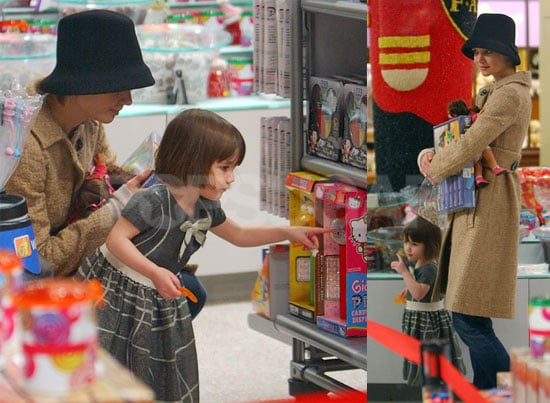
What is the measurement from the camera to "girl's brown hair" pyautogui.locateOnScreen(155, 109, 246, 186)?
Answer: 3.00 meters

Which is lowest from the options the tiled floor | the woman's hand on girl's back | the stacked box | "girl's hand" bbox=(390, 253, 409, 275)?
the tiled floor

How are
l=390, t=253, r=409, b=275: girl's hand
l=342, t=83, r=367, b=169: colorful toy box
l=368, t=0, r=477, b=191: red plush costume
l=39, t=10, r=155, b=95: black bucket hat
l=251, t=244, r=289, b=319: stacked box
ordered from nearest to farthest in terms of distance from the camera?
l=368, t=0, r=477, b=191: red plush costume → l=390, t=253, r=409, b=275: girl's hand → l=39, t=10, r=155, b=95: black bucket hat → l=342, t=83, r=367, b=169: colorful toy box → l=251, t=244, r=289, b=319: stacked box

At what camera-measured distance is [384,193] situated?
8.81 ft

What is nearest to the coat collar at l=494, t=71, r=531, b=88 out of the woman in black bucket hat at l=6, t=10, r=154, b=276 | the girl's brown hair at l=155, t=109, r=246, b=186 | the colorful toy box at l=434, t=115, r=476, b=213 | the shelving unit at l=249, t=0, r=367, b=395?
the colorful toy box at l=434, t=115, r=476, b=213

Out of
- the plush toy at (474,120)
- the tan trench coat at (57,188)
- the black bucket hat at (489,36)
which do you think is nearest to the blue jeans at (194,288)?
the tan trench coat at (57,188)

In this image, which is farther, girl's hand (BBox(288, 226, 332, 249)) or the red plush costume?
girl's hand (BBox(288, 226, 332, 249))

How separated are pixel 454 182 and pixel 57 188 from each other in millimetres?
987

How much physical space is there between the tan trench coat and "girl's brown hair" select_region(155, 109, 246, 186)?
175mm

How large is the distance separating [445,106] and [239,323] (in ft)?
3.73

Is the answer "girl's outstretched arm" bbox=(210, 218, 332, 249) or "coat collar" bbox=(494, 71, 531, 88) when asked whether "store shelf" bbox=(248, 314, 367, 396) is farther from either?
"coat collar" bbox=(494, 71, 531, 88)

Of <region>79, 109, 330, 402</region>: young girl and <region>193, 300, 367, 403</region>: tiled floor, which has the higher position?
<region>79, 109, 330, 402</region>: young girl

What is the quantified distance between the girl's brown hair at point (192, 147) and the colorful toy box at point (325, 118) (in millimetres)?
345

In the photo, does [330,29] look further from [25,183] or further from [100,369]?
[100,369]

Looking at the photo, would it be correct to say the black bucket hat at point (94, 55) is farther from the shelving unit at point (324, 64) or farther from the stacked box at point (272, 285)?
the stacked box at point (272, 285)
